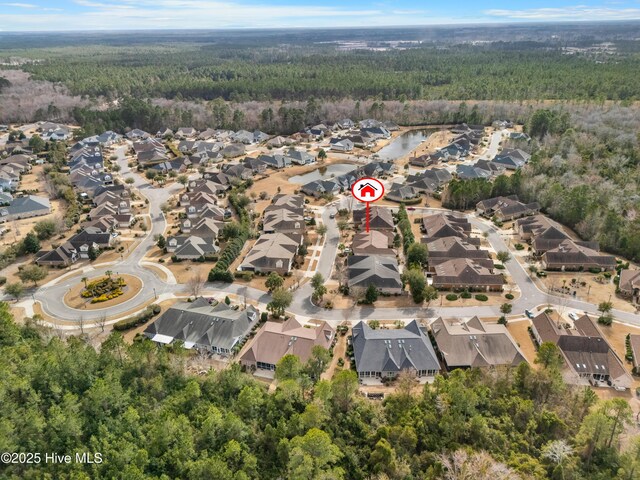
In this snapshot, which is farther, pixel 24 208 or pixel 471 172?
pixel 471 172

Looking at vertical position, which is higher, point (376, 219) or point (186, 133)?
point (186, 133)

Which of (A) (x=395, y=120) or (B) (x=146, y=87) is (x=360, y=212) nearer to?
(A) (x=395, y=120)

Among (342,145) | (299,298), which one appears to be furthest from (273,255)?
(342,145)

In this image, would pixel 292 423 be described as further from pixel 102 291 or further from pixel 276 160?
pixel 276 160

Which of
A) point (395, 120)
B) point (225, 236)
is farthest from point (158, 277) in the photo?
point (395, 120)

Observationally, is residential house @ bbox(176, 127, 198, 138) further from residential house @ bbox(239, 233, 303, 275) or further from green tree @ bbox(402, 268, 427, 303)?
green tree @ bbox(402, 268, 427, 303)

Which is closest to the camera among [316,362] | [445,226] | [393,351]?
[316,362]

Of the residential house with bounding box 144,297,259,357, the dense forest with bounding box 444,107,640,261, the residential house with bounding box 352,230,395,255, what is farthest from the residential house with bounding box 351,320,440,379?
the dense forest with bounding box 444,107,640,261
